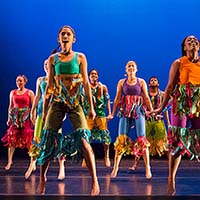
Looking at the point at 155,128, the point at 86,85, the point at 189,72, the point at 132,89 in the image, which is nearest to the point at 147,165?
the point at 132,89

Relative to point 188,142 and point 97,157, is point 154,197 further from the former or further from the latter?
point 97,157

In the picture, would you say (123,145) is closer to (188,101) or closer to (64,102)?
(188,101)

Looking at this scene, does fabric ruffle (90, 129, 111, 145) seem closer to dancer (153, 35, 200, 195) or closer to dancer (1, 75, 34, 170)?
dancer (1, 75, 34, 170)

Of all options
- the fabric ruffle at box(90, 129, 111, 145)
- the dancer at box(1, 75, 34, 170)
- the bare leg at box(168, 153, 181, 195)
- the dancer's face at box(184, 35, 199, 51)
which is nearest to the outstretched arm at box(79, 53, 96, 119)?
the bare leg at box(168, 153, 181, 195)

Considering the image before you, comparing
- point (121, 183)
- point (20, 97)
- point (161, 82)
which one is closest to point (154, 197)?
point (121, 183)

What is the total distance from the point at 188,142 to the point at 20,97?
3367mm

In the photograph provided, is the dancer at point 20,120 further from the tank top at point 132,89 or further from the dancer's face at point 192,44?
the dancer's face at point 192,44

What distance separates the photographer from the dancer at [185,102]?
4.47 m

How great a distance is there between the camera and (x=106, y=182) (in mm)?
5730

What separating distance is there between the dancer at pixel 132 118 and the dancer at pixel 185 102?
1.67 m

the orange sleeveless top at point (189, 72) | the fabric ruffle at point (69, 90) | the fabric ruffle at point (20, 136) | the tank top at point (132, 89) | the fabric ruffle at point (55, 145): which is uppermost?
the tank top at point (132, 89)

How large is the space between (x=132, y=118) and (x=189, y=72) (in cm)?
190

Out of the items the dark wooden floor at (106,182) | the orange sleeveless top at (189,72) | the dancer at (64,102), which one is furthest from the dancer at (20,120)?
the orange sleeveless top at (189,72)

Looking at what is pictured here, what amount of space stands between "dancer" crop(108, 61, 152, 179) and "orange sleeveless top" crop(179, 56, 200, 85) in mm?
1799
